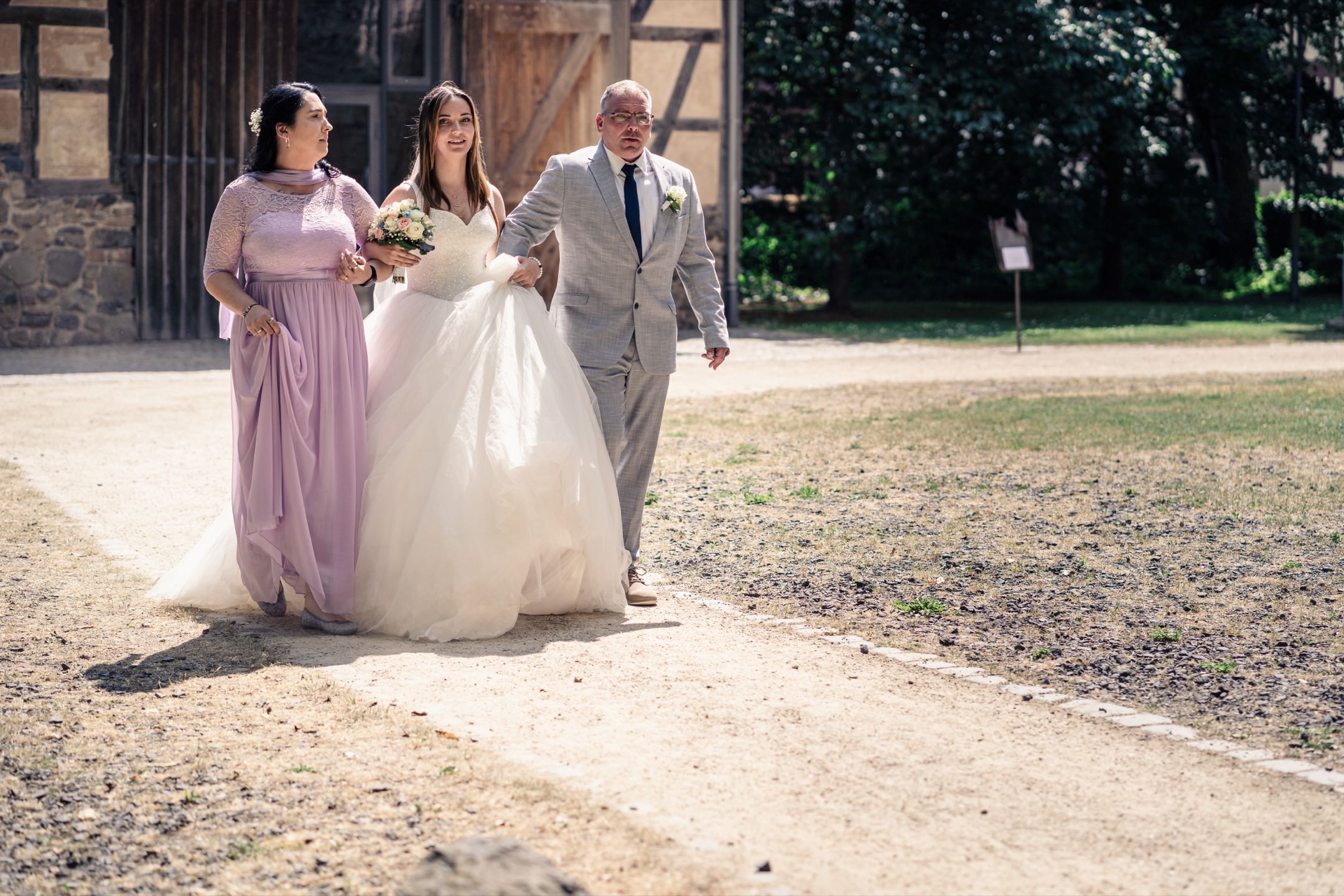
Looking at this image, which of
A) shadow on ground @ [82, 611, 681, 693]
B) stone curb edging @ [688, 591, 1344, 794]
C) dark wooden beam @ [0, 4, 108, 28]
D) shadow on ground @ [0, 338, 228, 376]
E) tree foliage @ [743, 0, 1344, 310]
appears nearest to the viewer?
stone curb edging @ [688, 591, 1344, 794]

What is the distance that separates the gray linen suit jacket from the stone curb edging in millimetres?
1037

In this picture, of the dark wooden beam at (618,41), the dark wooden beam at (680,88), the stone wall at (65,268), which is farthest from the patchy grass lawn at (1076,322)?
the stone wall at (65,268)

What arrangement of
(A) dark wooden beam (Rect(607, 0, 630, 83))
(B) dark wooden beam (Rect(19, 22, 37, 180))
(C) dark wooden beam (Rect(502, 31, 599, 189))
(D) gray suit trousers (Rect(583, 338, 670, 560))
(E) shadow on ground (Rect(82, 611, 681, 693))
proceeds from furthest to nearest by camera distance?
(A) dark wooden beam (Rect(607, 0, 630, 83)), (C) dark wooden beam (Rect(502, 31, 599, 189)), (B) dark wooden beam (Rect(19, 22, 37, 180)), (D) gray suit trousers (Rect(583, 338, 670, 560)), (E) shadow on ground (Rect(82, 611, 681, 693))

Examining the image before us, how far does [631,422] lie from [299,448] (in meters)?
1.30

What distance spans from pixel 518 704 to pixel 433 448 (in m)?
1.32

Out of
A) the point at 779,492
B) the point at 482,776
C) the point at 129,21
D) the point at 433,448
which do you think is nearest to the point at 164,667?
the point at 433,448

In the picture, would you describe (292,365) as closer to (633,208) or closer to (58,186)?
(633,208)

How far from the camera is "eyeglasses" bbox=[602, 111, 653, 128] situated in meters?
6.01

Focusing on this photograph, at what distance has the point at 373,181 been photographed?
1773 centimetres

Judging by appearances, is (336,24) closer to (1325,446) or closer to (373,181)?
(373,181)

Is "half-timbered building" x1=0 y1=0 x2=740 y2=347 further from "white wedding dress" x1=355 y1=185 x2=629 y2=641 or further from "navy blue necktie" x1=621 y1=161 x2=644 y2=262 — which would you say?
"white wedding dress" x1=355 y1=185 x2=629 y2=641

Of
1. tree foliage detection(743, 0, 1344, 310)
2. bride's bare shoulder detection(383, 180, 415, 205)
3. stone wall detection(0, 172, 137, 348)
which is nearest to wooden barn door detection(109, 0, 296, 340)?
stone wall detection(0, 172, 137, 348)

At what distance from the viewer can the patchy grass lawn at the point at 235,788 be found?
3.43 metres

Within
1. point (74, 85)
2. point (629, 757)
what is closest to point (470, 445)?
point (629, 757)
